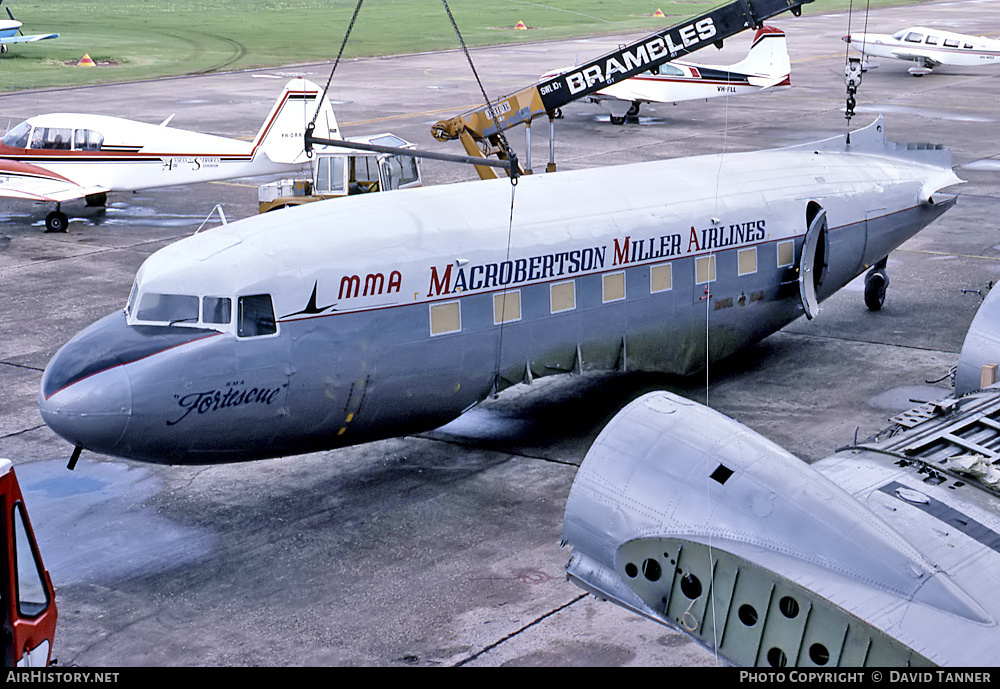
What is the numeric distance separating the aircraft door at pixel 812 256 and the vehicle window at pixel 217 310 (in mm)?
10600

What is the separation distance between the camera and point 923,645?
8633 millimetres

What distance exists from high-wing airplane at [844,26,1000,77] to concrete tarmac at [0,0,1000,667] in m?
32.7

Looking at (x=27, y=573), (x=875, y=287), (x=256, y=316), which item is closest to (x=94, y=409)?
(x=256, y=316)

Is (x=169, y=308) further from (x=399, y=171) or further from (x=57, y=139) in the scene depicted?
(x=57, y=139)

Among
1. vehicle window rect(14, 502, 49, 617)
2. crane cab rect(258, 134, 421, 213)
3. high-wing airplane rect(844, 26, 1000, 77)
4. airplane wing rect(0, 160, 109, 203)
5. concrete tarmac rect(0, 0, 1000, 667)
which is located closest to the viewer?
vehicle window rect(14, 502, 49, 617)

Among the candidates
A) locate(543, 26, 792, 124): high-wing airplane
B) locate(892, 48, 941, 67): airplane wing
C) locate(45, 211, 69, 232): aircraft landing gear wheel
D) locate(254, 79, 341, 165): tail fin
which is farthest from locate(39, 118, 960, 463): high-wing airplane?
locate(892, 48, 941, 67): airplane wing

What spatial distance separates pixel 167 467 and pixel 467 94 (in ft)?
153

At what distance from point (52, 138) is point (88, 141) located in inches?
41.8

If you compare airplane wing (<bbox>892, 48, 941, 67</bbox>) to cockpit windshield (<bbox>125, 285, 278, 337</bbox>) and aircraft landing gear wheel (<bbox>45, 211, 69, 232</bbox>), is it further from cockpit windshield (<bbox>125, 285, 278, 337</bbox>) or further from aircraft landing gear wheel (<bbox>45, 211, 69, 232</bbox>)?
cockpit windshield (<bbox>125, 285, 278, 337</bbox>)

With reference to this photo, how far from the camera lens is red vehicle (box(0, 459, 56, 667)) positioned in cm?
1098

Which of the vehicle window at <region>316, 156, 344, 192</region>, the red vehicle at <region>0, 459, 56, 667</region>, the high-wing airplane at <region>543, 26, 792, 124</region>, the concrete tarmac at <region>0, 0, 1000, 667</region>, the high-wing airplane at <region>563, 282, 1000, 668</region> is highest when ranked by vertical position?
the high-wing airplane at <region>543, 26, 792, 124</region>

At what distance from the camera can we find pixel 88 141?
3653 cm

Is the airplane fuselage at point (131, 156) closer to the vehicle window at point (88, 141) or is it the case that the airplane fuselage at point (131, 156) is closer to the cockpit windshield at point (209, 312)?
the vehicle window at point (88, 141)
